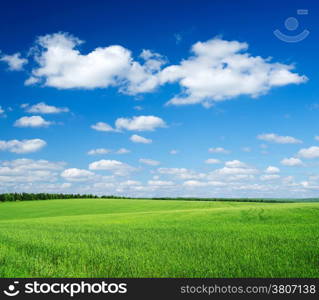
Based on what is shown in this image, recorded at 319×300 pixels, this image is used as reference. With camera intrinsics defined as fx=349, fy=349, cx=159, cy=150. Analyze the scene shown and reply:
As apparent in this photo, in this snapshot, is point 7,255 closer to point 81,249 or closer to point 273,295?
point 81,249

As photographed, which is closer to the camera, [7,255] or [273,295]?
[273,295]

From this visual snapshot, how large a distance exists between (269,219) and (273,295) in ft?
48.7

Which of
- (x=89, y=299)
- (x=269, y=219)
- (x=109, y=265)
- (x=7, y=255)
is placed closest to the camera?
(x=89, y=299)

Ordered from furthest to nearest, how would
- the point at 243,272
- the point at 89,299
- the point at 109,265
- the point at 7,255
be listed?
the point at 7,255 → the point at 109,265 → the point at 243,272 → the point at 89,299

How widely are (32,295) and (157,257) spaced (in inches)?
161

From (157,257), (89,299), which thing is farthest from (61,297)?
(157,257)

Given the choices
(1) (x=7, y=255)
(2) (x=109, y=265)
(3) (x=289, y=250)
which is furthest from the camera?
(1) (x=7, y=255)

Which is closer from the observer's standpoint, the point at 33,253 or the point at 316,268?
Result: the point at 316,268

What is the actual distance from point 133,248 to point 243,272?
4718mm

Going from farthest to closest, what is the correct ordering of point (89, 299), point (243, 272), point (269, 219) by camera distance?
point (269, 219) < point (243, 272) < point (89, 299)

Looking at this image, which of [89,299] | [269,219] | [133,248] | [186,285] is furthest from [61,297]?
[269,219]

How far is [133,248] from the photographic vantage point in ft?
40.9

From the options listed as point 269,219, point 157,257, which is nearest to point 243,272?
point 157,257

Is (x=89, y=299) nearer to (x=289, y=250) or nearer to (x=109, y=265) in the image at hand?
(x=109, y=265)
